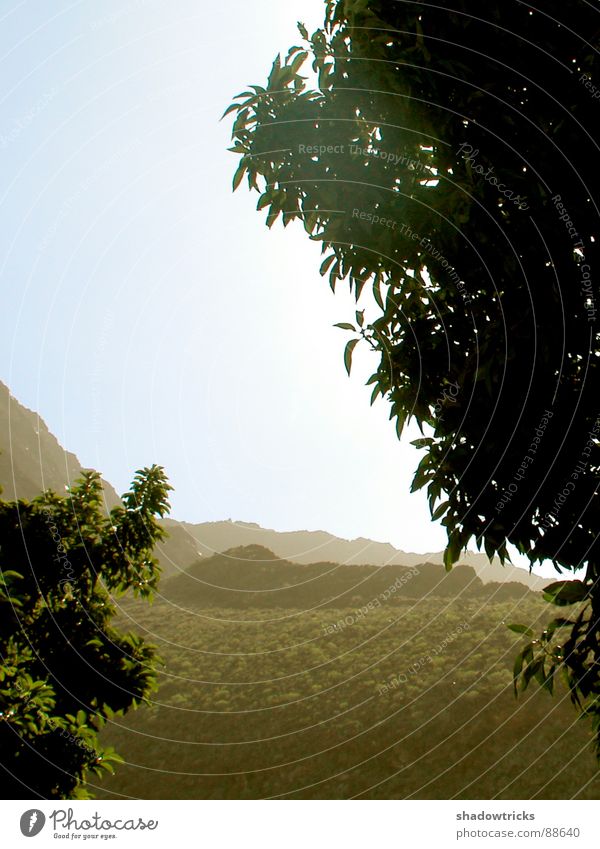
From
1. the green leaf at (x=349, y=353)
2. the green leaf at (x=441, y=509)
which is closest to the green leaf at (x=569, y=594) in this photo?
the green leaf at (x=441, y=509)

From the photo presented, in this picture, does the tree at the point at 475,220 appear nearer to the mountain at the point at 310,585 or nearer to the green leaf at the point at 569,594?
the green leaf at the point at 569,594

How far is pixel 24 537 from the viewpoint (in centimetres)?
1122

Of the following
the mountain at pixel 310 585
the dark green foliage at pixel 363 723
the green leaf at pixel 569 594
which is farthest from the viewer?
the mountain at pixel 310 585

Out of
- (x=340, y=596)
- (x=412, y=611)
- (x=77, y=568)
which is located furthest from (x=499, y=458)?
(x=340, y=596)

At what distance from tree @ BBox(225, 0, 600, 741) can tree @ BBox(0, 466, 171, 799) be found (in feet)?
22.7

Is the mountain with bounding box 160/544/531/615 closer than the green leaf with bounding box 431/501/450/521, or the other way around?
the green leaf with bounding box 431/501/450/521

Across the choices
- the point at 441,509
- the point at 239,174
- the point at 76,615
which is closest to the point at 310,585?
the point at 76,615

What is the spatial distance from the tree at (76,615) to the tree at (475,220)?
6.93 m

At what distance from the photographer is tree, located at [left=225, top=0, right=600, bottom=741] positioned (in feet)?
17.0

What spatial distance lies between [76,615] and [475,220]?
34.5 ft

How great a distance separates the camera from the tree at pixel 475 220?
517 cm

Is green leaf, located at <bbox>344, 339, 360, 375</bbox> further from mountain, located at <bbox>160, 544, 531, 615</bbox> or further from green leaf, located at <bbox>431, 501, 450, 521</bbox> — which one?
mountain, located at <bbox>160, 544, 531, 615</bbox>

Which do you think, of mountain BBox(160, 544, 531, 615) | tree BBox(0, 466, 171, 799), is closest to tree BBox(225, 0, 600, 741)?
tree BBox(0, 466, 171, 799)

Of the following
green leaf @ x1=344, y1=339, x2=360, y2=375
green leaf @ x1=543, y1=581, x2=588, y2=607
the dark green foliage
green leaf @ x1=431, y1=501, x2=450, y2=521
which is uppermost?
green leaf @ x1=344, y1=339, x2=360, y2=375
